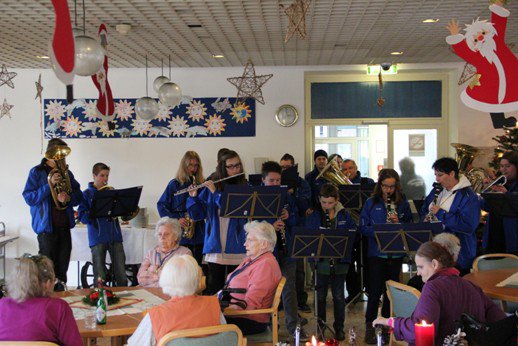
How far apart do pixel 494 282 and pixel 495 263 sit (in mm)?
791

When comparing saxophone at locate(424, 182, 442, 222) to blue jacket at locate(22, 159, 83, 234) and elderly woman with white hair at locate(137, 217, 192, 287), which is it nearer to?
elderly woman with white hair at locate(137, 217, 192, 287)

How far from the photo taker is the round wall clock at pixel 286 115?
9.32 metres

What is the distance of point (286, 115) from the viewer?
9320 millimetres

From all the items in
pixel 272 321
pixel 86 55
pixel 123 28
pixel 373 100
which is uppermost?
pixel 123 28

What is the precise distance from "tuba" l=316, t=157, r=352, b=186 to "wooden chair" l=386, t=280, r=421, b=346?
143 inches

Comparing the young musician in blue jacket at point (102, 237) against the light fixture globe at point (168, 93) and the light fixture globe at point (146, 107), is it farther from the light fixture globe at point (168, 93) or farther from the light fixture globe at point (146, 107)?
the light fixture globe at point (146, 107)

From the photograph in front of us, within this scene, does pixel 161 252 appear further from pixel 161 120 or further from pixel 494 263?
pixel 161 120

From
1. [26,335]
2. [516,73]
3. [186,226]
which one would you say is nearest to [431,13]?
[516,73]

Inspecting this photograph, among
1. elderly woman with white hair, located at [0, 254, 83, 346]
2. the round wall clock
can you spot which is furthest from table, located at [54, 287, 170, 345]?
the round wall clock

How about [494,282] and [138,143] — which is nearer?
[494,282]

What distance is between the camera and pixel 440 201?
18.1ft

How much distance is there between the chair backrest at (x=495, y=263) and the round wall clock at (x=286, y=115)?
4.62 metres

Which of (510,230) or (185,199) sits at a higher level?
(185,199)

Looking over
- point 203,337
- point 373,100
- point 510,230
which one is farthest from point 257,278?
point 373,100
